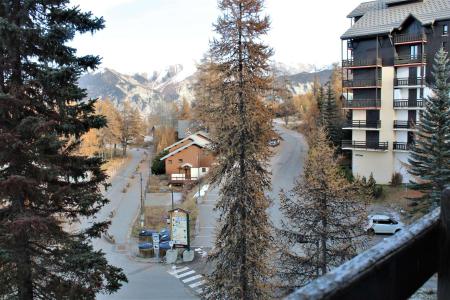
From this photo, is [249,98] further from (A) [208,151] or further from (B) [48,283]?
(B) [48,283]

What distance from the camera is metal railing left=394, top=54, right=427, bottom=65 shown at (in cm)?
3397

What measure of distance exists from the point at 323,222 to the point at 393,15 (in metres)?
27.6

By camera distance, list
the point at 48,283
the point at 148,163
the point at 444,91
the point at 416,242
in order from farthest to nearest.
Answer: the point at 148,163, the point at 444,91, the point at 48,283, the point at 416,242

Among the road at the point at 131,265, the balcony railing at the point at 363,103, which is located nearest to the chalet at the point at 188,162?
the road at the point at 131,265

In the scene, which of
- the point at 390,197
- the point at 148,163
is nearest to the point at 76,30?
the point at 390,197

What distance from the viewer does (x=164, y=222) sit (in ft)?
110

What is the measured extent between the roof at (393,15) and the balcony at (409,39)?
861 millimetres

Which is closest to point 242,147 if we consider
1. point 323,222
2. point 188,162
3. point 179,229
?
point 323,222

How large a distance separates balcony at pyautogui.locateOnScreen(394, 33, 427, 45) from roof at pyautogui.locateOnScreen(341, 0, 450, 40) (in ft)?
2.82

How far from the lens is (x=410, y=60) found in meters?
34.7

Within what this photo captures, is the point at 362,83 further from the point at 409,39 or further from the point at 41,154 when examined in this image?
the point at 41,154

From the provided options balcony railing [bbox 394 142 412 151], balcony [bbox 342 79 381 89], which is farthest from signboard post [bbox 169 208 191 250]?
balcony railing [bbox 394 142 412 151]

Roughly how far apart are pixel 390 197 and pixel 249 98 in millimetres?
22300

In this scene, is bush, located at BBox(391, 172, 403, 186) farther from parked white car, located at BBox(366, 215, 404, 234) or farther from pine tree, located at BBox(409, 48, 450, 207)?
pine tree, located at BBox(409, 48, 450, 207)
